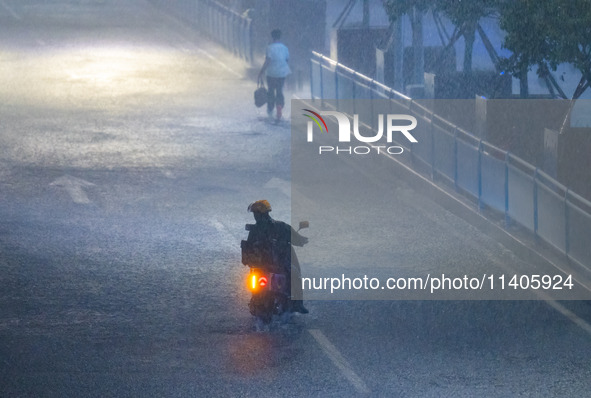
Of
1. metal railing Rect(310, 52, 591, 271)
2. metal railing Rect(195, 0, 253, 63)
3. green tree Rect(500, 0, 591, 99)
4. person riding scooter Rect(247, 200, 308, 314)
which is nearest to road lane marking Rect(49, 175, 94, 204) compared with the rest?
metal railing Rect(310, 52, 591, 271)

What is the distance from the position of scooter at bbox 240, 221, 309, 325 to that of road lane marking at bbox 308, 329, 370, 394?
0.47 metres

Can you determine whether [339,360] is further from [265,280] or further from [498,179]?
[498,179]

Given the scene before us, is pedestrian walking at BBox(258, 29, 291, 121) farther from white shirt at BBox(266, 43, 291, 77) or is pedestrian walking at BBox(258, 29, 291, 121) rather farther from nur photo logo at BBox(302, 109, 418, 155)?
nur photo logo at BBox(302, 109, 418, 155)

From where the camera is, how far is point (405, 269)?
536 inches

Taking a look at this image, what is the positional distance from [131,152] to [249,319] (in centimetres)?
958

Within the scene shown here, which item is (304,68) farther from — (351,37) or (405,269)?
(405,269)

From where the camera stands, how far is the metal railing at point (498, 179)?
43.3 feet

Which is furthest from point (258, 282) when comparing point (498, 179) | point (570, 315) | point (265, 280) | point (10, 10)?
point (10, 10)

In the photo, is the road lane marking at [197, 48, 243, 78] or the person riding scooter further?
the road lane marking at [197, 48, 243, 78]

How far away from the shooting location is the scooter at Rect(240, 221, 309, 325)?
1130 centimetres

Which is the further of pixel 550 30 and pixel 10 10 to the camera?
pixel 10 10

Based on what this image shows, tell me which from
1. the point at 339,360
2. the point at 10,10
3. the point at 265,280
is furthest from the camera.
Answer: the point at 10,10

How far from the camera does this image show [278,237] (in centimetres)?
1150

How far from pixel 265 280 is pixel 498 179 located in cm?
544
